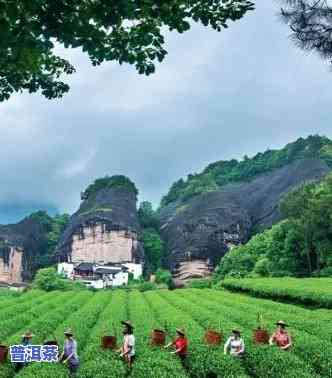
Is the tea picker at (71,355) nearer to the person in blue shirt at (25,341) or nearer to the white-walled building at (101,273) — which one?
the person in blue shirt at (25,341)

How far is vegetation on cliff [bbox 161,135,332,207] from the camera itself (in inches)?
4532

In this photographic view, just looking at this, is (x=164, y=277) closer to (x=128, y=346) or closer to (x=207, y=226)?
(x=207, y=226)

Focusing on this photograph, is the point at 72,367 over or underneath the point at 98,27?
underneath

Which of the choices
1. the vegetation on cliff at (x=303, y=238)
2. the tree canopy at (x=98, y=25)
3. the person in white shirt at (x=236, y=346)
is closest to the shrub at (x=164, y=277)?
the vegetation on cliff at (x=303, y=238)

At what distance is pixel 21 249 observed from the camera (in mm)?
95062

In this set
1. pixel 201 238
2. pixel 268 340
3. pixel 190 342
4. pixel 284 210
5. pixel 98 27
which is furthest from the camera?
pixel 201 238

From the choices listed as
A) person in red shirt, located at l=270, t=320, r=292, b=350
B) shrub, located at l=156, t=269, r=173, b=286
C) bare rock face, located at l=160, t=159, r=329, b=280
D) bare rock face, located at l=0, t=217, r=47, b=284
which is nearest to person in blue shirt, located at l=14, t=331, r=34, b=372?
person in red shirt, located at l=270, t=320, r=292, b=350

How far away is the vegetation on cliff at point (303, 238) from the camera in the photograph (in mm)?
47844

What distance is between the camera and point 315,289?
31.1m

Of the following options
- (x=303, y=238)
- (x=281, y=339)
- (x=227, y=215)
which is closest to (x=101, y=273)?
(x=227, y=215)

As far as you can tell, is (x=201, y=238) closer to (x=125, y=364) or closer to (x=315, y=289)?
(x=315, y=289)

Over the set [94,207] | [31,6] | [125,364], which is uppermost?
[94,207]

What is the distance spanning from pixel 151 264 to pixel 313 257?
42.9m

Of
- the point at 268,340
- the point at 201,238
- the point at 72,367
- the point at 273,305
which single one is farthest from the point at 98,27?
the point at 201,238
